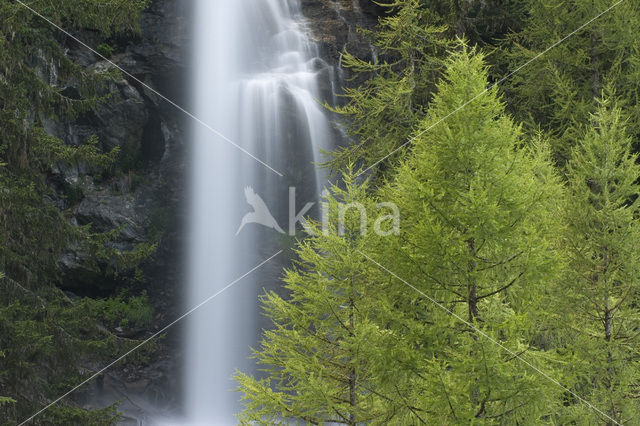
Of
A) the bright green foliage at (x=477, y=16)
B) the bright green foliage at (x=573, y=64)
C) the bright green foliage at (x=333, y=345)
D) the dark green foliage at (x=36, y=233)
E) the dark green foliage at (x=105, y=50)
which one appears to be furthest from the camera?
the dark green foliage at (x=105, y=50)

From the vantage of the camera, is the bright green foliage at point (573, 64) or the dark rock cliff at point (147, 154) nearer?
the bright green foliage at point (573, 64)

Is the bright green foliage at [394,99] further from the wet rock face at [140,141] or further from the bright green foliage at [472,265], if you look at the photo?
the bright green foliage at [472,265]

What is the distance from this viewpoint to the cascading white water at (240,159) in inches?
695

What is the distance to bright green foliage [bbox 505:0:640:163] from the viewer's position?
13.2m

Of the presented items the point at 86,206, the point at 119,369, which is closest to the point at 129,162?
the point at 86,206

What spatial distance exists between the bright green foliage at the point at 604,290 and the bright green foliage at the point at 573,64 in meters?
5.85

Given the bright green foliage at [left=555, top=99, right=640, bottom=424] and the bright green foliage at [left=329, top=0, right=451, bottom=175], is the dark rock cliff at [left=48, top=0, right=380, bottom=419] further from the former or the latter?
the bright green foliage at [left=555, top=99, right=640, bottom=424]

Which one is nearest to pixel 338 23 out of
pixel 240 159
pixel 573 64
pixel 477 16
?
pixel 477 16

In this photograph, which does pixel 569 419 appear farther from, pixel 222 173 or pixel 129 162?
pixel 129 162

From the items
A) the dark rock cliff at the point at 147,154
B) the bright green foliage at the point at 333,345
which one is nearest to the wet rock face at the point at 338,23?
the dark rock cliff at the point at 147,154

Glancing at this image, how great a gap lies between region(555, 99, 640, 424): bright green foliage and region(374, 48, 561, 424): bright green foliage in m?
1.49

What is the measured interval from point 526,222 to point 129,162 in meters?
15.7

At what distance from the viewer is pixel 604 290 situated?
693 cm

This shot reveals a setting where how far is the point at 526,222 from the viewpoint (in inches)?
218
